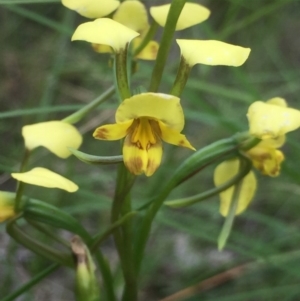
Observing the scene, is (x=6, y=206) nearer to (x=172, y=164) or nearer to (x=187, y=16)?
(x=187, y=16)

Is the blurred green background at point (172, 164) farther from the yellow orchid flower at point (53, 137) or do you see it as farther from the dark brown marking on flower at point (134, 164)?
the dark brown marking on flower at point (134, 164)

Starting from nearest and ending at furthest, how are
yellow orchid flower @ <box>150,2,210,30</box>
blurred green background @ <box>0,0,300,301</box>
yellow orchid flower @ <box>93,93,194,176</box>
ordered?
1. yellow orchid flower @ <box>93,93,194,176</box>
2. yellow orchid flower @ <box>150,2,210,30</box>
3. blurred green background @ <box>0,0,300,301</box>

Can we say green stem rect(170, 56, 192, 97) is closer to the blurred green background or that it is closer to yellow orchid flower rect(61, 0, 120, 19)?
yellow orchid flower rect(61, 0, 120, 19)

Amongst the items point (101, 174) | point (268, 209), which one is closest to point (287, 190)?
point (268, 209)

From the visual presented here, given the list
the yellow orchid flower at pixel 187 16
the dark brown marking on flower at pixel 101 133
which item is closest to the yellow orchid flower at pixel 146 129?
the dark brown marking on flower at pixel 101 133

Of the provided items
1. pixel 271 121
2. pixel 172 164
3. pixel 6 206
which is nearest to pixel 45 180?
pixel 6 206

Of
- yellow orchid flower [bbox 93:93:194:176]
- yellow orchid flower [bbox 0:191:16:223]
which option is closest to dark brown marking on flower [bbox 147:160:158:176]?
yellow orchid flower [bbox 93:93:194:176]

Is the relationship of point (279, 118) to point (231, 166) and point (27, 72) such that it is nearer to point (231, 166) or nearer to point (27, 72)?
point (231, 166)
